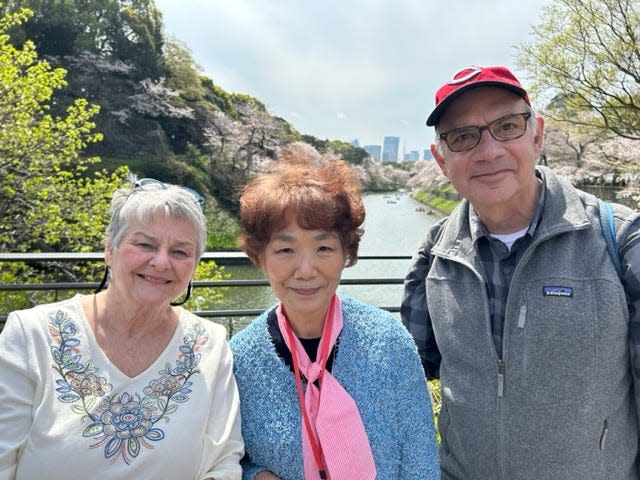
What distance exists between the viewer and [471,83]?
1397mm

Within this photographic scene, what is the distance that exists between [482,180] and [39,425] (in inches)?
60.7

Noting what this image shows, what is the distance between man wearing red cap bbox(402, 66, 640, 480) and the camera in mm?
1302

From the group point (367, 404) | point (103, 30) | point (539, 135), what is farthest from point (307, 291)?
point (103, 30)

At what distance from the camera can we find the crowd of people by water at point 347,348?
1.31 metres

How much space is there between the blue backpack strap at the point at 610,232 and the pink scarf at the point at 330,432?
0.89 m

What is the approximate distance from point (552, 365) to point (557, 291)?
8.7 inches

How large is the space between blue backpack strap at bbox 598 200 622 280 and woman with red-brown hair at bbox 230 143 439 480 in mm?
655

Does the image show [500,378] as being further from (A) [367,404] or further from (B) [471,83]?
(B) [471,83]

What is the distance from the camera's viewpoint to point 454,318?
150cm

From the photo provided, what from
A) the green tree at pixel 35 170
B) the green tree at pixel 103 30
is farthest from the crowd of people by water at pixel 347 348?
the green tree at pixel 103 30

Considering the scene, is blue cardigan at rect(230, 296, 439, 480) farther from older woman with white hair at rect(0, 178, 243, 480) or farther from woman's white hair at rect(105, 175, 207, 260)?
woman's white hair at rect(105, 175, 207, 260)

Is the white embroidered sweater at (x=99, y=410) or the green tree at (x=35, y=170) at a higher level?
the green tree at (x=35, y=170)

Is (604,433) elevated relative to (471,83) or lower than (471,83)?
lower

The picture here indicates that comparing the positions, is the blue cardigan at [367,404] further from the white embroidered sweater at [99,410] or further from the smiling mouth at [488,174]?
the smiling mouth at [488,174]
